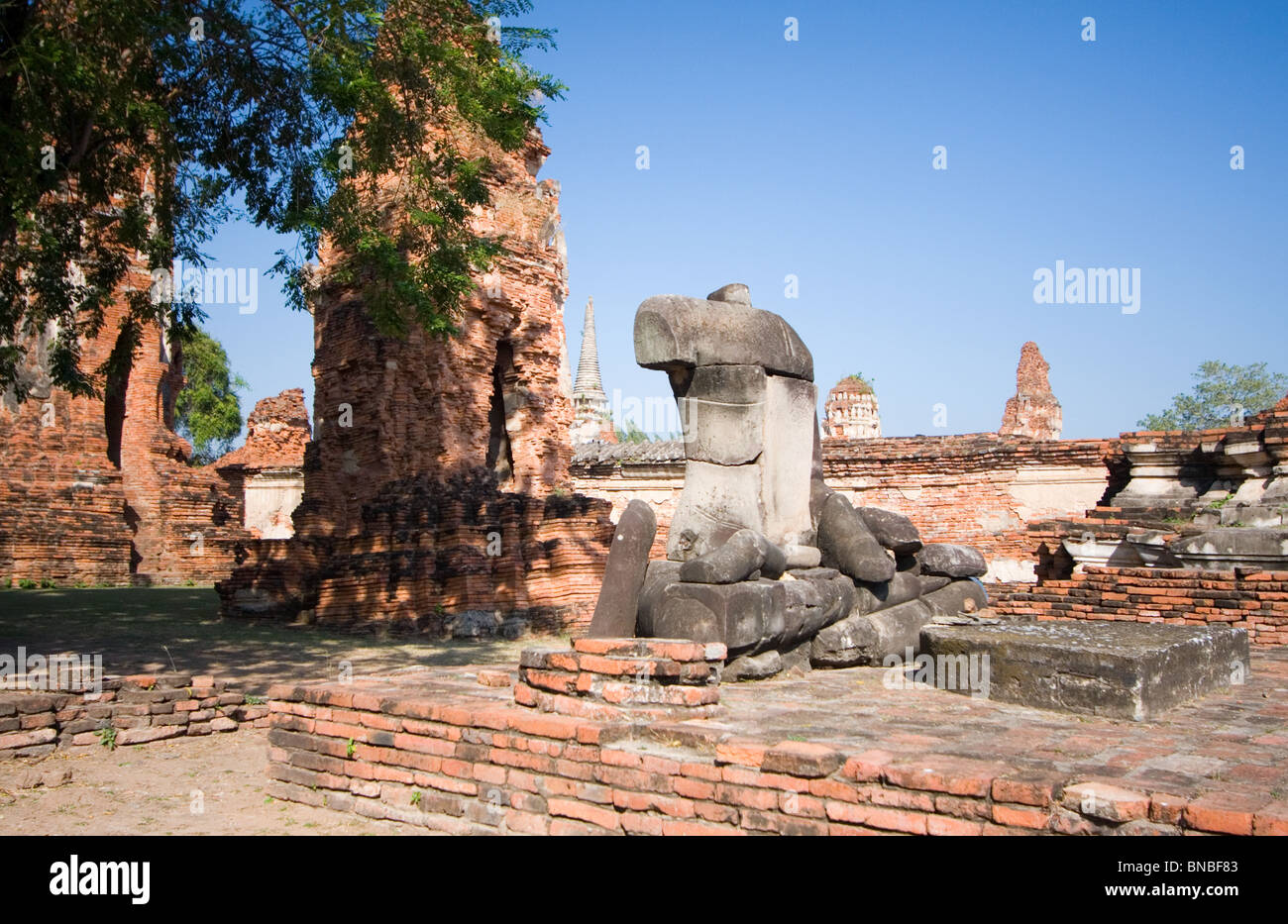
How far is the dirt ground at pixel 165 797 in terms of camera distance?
4.70 m

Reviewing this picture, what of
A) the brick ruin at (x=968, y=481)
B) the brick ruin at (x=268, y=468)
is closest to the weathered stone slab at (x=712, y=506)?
the brick ruin at (x=968, y=481)

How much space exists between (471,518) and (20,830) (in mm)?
8033

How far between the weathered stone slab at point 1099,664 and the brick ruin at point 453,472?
7.64 meters

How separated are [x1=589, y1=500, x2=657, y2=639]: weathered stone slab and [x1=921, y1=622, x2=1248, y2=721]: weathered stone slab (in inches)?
59.6

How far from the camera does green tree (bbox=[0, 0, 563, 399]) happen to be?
846 cm

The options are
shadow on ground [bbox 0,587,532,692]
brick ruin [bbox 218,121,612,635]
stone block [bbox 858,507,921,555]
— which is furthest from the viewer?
brick ruin [bbox 218,121,612,635]

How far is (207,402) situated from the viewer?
1533 inches

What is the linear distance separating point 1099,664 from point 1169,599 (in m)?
4.19

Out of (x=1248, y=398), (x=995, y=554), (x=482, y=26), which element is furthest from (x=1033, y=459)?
(x=1248, y=398)

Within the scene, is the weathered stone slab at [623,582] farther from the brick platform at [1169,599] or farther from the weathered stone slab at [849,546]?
A: the brick platform at [1169,599]

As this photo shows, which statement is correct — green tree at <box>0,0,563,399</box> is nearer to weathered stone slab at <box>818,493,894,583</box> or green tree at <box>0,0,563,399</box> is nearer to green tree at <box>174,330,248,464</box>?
weathered stone slab at <box>818,493,894,583</box>

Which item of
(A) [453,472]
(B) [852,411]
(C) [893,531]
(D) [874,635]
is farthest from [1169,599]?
(B) [852,411]

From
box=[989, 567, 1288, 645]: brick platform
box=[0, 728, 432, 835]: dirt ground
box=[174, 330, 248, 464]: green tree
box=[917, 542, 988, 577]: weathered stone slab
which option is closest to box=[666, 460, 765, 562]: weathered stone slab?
box=[917, 542, 988, 577]: weathered stone slab
